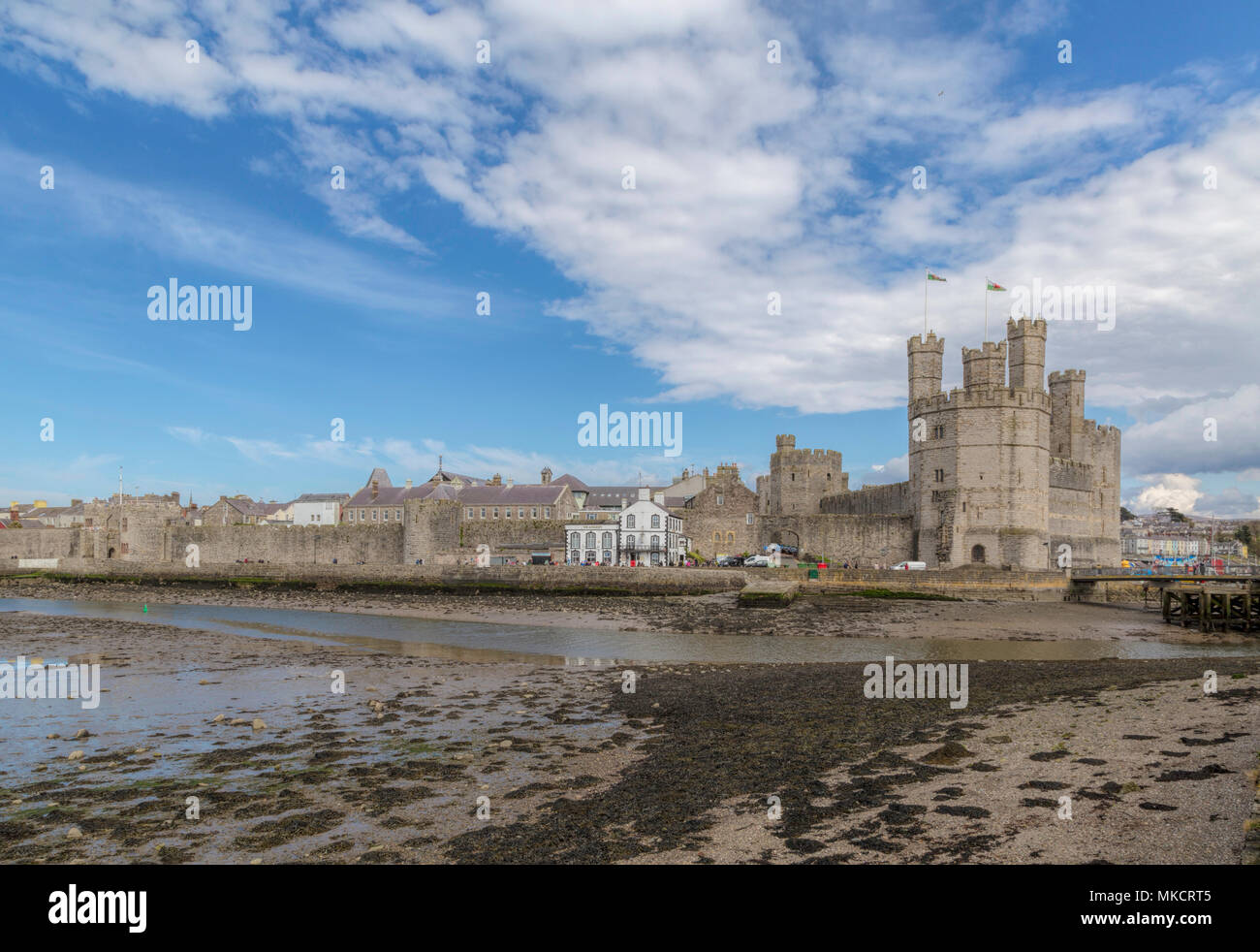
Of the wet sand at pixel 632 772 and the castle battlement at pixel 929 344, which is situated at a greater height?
the castle battlement at pixel 929 344

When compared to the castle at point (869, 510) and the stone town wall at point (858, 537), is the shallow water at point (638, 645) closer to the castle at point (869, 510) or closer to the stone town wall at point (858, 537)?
the castle at point (869, 510)

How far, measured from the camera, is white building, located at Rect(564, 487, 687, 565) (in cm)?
4681

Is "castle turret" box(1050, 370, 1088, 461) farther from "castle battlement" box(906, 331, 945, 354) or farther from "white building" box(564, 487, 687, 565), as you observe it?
"white building" box(564, 487, 687, 565)

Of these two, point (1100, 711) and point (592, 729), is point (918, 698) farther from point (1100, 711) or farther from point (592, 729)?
point (592, 729)

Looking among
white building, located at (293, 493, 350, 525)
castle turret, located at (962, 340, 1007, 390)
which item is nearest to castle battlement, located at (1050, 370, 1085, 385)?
castle turret, located at (962, 340, 1007, 390)

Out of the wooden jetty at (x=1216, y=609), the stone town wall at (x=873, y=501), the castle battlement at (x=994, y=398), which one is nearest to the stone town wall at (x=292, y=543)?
the stone town wall at (x=873, y=501)

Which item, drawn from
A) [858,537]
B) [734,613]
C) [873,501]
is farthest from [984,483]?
[734,613]

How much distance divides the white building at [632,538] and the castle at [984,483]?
229 inches

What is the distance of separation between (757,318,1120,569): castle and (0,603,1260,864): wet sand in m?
24.5

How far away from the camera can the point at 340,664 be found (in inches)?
705

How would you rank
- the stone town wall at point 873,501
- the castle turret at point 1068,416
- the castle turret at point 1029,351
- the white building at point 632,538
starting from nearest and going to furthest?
the castle turret at point 1029,351 < the stone town wall at point 873,501 < the castle turret at point 1068,416 < the white building at point 632,538

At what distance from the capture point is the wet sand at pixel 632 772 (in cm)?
598
